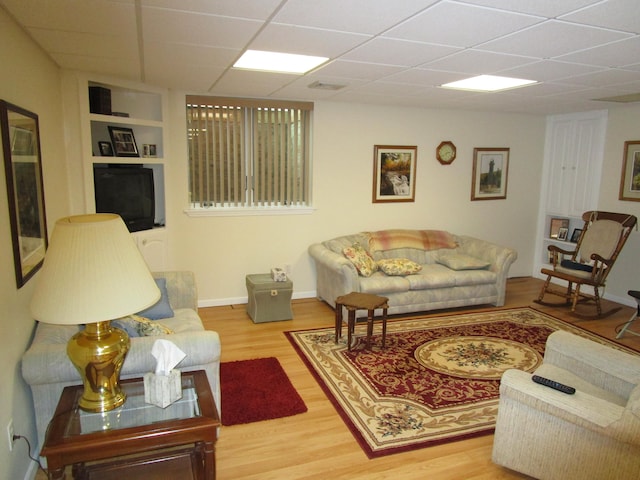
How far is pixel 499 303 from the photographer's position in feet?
18.9

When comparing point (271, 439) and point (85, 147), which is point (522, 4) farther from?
point (85, 147)

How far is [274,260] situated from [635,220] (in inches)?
166

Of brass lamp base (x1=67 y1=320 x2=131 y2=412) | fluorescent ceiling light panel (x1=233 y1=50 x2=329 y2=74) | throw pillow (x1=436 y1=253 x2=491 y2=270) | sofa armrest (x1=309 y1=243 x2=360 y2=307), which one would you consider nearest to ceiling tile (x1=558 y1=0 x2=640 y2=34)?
fluorescent ceiling light panel (x1=233 y1=50 x2=329 y2=74)

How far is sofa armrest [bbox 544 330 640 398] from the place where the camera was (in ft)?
9.21

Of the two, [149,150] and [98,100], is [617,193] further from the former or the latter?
[98,100]

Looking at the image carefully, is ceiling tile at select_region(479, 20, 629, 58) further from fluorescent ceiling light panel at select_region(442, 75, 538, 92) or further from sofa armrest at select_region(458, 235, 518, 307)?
sofa armrest at select_region(458, 235, 518, 307)

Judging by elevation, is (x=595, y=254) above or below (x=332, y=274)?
above

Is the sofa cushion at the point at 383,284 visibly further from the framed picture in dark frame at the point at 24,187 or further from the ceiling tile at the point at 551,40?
the framed picture in dark frame at the point at 24,187

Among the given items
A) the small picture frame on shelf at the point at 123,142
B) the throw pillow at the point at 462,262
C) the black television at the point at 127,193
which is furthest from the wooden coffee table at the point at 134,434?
the throw pillow at the point at 462,262

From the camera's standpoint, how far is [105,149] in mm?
4574

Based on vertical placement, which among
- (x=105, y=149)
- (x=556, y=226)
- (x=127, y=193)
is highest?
(x=105, y=149)

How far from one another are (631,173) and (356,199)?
338 centimetres

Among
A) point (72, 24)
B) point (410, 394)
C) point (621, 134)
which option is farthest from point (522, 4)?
point (621, 134)

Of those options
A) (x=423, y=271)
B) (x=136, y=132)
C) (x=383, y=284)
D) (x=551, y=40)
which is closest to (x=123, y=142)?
(x=136, y=132)
